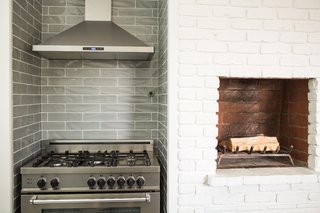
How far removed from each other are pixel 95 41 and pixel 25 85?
596 millimetres

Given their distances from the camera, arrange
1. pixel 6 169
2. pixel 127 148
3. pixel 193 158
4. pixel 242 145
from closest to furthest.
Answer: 1. pixel 6 169
2. pixel 193 158
3. pixel 242 145
4. pixel 127 148

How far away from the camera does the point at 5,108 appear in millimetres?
1883

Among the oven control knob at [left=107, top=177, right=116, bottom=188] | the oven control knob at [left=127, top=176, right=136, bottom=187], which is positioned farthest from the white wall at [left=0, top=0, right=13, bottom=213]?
the oven control knob at [left=127, top=176, right=136, bottom=187]

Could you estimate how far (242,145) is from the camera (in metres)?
2.27

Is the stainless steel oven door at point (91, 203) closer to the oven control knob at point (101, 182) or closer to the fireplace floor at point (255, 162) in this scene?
the oven control knob at point (101, 182)

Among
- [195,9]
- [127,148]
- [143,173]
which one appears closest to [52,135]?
[127,148]

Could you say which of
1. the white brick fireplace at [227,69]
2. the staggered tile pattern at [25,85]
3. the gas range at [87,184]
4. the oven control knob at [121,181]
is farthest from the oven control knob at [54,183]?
the white brick fireplace at [227,69]

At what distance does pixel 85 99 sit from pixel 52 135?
415 millimetres

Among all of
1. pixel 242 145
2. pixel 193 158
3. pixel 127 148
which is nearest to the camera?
pixel 193 158

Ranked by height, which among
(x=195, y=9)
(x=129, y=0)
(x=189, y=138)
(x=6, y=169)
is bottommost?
(x=6, y=169)

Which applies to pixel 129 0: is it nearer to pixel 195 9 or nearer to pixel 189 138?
pixel 195 9

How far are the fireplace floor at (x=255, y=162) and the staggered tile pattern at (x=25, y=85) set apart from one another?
1.40m

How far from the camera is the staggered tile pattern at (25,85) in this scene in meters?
1.98

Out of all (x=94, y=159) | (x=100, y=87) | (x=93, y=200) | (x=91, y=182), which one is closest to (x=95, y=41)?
(x=100, y=87)
